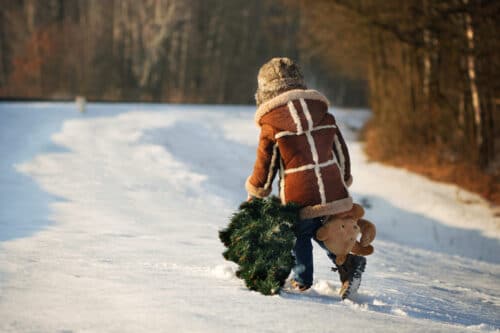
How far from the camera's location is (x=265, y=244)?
420 centimetres

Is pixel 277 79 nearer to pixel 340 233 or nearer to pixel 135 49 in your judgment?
pixel 340 233

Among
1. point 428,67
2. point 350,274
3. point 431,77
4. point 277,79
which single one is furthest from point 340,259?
point 428,67

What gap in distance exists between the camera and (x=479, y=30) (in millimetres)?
15312

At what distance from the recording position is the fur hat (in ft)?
14.0

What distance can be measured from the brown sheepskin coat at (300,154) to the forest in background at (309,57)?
11304 mm

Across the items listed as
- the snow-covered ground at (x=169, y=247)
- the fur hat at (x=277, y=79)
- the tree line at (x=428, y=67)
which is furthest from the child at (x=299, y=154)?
the tree line at (x=428, y=67)

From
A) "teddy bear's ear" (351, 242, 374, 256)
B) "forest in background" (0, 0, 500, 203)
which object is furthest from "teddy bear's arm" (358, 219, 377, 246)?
"forest in background" (0, 0, 500, 203)

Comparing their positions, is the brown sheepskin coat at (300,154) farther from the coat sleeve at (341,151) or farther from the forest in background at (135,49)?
the forest in background at (135,49)

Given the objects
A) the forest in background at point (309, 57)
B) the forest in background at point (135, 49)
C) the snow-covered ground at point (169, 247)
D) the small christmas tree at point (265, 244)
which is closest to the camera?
the snow-covered ground at point (169, 247)

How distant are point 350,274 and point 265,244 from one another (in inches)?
27.3

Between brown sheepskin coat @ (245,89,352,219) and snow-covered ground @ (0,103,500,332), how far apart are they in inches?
26.5

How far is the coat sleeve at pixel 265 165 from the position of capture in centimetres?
421

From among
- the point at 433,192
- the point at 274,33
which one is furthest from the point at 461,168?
the point at 274,33

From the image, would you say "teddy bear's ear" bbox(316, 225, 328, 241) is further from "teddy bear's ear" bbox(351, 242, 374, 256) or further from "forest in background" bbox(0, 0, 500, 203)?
"forest in background" bbox(0, 0, 500, 203)
